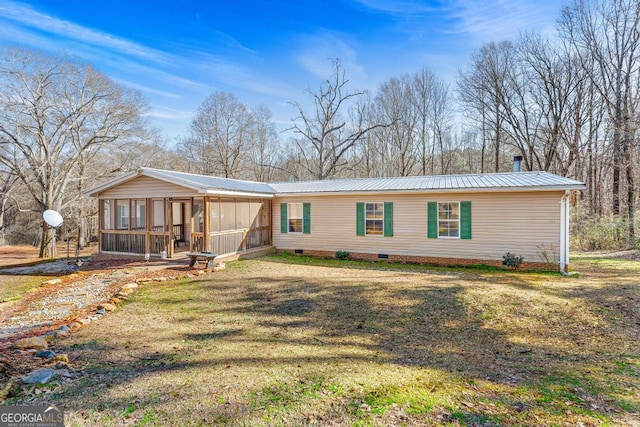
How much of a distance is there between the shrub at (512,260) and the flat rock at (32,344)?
470 inches

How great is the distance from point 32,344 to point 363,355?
4.57 metres

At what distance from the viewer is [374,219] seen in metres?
13.3

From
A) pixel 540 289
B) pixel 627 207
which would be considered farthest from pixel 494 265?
pixel 627 207

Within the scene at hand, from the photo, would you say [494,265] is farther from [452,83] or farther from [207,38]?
[452,83]

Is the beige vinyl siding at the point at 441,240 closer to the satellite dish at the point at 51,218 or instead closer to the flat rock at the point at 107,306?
the satellite dish at the point at 51,218

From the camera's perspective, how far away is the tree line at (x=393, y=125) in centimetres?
1723

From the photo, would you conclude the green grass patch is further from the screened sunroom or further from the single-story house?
the screened sunroom

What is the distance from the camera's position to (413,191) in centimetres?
1219

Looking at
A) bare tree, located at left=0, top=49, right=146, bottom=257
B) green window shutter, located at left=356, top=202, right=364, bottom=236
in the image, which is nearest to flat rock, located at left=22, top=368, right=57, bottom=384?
green window shutter, located at left=356, top=202, right=364, bottom=236

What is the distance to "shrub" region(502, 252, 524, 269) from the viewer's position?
10938 millimetres

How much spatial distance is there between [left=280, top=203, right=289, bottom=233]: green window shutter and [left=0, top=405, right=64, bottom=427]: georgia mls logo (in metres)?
11.8

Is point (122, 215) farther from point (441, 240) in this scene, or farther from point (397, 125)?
point (397, 125)

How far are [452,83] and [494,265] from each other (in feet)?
64.6

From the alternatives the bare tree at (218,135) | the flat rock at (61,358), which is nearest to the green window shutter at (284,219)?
the flat rock at (61,358)
